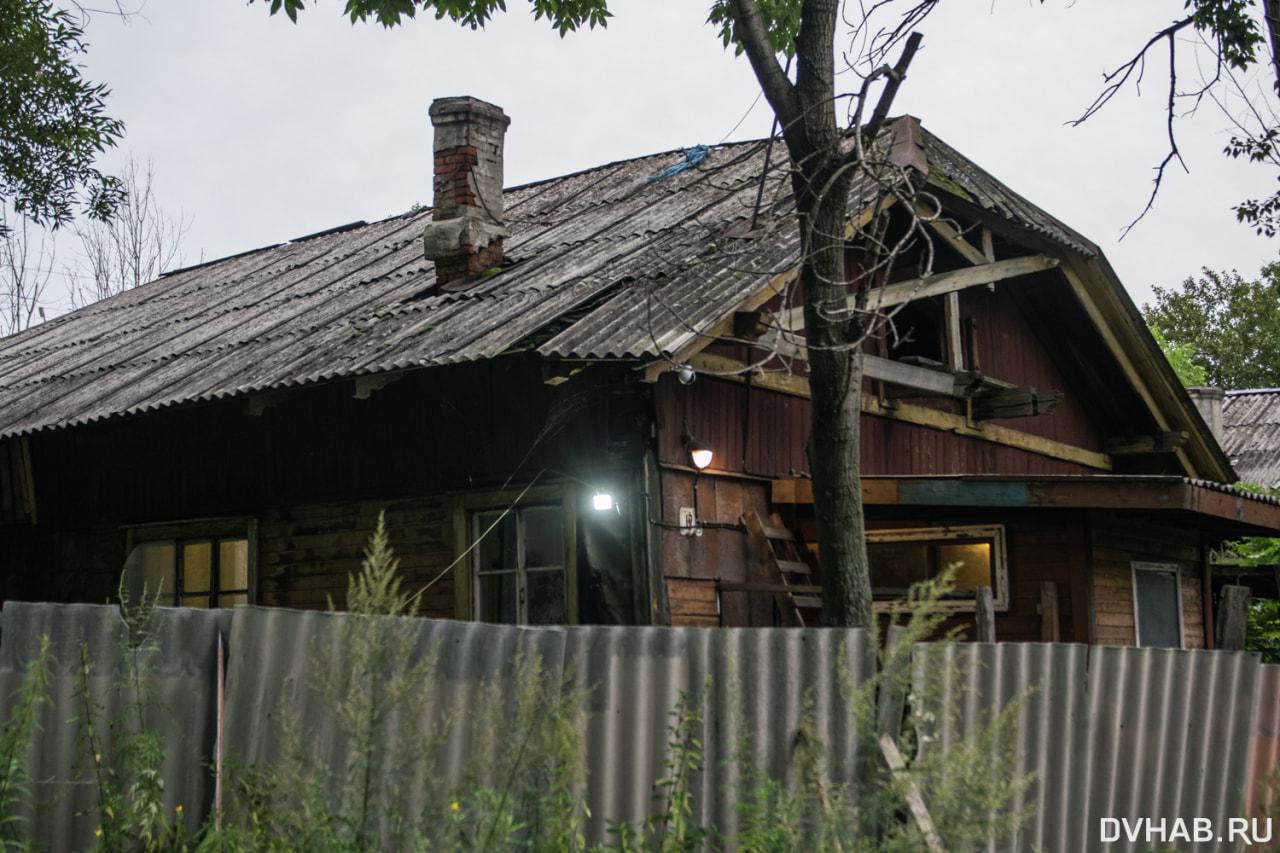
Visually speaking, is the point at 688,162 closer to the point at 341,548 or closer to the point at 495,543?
the point at 495,543

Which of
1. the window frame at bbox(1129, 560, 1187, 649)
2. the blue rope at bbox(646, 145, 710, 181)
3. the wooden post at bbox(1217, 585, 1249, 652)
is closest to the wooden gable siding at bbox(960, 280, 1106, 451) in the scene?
the window frame at bbox(1129, 560, 1187, 649)

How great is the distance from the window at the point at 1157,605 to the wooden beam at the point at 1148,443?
2262mm

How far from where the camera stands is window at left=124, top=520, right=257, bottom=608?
11.8 meters

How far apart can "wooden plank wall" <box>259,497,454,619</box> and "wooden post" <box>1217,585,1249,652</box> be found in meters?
5.29

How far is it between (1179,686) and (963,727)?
4.49ft

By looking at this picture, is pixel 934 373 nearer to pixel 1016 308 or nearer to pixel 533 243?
pixel 1016 308

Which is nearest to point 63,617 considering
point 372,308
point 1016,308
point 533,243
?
point 372,308

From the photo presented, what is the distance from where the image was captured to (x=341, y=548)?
10.9 m

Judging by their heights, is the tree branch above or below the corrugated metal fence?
above

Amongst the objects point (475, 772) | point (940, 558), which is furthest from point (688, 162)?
point (475, 772)

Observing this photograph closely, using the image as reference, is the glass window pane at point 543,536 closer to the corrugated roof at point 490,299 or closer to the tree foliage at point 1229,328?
the corrugated roof at point 490,299

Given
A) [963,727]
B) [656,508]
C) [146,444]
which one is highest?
[146,444]

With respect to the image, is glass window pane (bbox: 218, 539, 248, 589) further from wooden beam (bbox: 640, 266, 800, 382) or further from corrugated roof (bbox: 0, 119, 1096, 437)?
wooden beam (bbox: 640, 266, 800, 382)

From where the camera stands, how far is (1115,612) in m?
11.3
